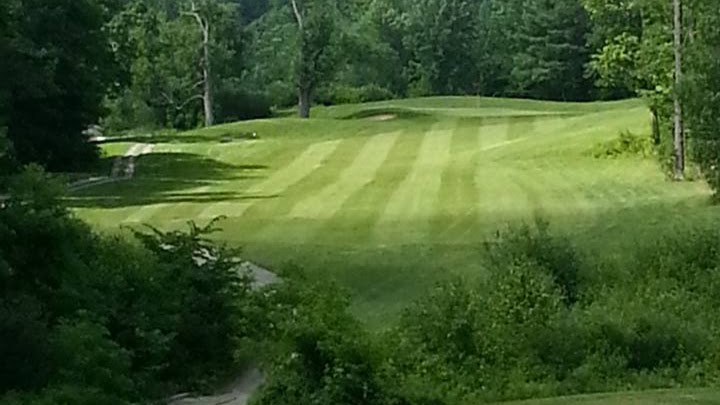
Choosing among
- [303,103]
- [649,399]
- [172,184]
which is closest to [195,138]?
[303,103]

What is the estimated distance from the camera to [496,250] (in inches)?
973

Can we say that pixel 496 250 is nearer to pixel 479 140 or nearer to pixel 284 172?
pixel 284 172

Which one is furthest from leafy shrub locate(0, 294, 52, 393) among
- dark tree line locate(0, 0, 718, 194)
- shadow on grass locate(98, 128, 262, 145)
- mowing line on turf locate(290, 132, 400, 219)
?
shadow on grass locate(98, 128, 262, 145)

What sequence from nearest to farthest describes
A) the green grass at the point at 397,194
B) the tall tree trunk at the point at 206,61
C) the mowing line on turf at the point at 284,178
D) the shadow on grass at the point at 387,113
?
the green grass at the point at 397,194
the mowing line on turf at the point at 284,178
the shadow on grass at the point at 387,113
the tall tree trunk at the point at 206,61

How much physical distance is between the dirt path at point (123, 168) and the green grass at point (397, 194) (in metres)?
0.60

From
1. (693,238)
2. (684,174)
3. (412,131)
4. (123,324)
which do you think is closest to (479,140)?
(412,131)

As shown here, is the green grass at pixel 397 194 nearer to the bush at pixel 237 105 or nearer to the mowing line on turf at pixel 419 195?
the mowing line on turf at pixel 419 195

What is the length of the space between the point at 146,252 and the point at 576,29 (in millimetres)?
76284

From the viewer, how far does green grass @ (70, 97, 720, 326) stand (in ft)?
95.8

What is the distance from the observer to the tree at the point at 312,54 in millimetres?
83062

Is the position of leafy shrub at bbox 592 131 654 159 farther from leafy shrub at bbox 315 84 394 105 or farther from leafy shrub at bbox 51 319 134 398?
leafy shrub at bbox 315 84 394 105

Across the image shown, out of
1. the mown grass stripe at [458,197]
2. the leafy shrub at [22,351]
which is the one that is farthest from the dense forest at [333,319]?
the mown grass stripe at [458,197]

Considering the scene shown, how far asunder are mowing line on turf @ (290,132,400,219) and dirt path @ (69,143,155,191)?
8801mm

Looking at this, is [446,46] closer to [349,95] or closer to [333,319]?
[349,95]
